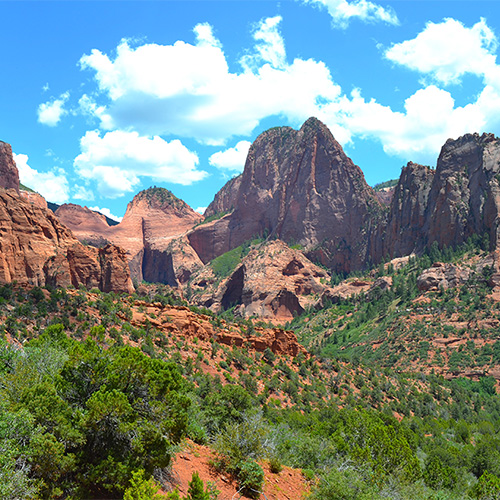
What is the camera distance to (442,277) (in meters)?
119

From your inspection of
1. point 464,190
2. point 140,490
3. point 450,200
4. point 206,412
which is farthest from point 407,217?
point 140,490

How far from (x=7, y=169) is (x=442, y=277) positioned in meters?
109

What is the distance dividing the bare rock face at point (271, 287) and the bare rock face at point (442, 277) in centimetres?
4551

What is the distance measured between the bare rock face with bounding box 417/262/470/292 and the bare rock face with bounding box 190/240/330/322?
4551cm

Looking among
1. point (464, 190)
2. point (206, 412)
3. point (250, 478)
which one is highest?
point (464, 190)

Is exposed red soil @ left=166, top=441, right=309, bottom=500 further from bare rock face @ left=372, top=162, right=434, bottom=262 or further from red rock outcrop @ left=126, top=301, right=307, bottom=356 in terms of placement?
bare rock face @ left=372, top=162, right=434, bottom=262

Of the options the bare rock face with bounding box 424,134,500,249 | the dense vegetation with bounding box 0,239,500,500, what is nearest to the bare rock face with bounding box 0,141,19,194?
the dense vegetation with bounding box 0,239,500,500

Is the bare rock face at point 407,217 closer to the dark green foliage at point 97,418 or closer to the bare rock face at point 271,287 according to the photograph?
the bare rock face at point 271,287

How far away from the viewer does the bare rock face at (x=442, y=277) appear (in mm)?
116188

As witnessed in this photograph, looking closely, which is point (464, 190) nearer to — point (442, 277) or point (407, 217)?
point (407, 217)

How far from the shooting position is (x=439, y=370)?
88.2 metres

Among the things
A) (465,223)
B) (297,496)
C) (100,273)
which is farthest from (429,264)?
(297,496)

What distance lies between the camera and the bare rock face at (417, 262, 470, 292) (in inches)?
4574

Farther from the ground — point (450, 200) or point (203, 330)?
point (450, 200)
